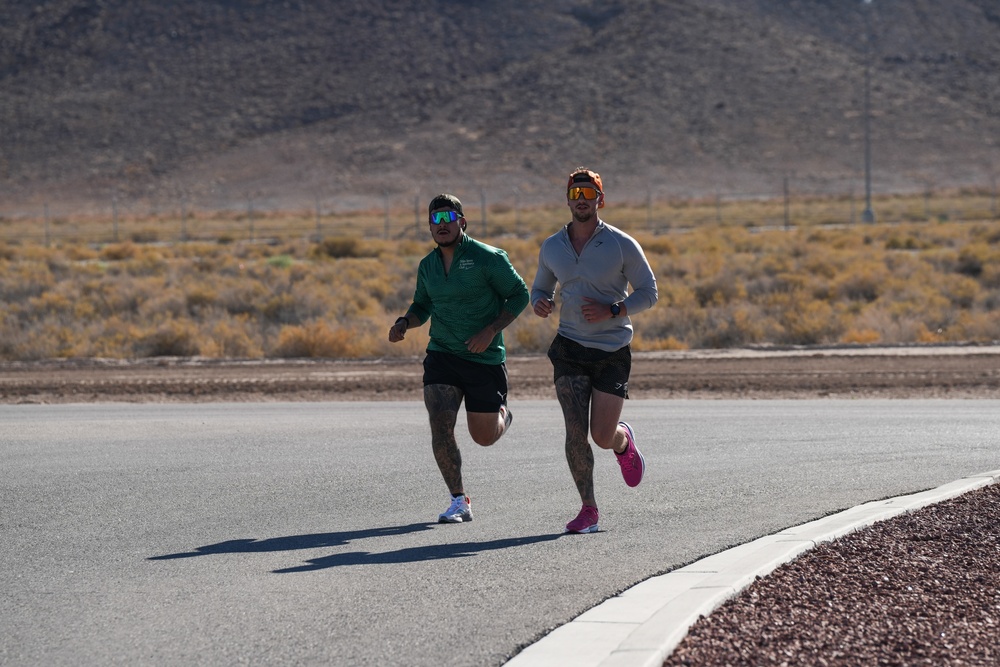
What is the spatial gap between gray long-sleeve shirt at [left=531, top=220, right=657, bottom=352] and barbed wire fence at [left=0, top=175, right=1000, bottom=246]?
41510 millimetres

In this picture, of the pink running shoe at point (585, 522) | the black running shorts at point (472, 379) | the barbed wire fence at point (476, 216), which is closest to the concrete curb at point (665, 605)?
the pink running shoe at point (585, 522)

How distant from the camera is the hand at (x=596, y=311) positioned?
7641mm

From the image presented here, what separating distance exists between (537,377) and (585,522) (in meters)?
10.6

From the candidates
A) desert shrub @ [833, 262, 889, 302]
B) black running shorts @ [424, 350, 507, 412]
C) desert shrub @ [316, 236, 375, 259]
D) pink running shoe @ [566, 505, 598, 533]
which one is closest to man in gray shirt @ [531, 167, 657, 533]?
pink running shoe @ [566, 505, 598, 533]

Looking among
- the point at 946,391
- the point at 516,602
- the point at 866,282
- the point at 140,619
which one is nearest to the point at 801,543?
the point at 516,602

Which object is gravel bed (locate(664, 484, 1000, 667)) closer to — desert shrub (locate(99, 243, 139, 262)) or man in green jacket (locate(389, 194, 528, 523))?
man in green jacket (locate(389, 194, 528, 523))

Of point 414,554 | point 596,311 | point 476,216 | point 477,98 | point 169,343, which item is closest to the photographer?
point 414,554

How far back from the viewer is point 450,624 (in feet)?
19.3

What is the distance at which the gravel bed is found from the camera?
5.07 metres

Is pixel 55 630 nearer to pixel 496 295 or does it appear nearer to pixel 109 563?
pixel 109 563

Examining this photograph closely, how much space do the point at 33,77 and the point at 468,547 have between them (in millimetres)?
98698

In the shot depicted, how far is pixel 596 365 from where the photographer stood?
788 cm

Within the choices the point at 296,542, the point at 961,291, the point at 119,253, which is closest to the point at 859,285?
the point at 961,291

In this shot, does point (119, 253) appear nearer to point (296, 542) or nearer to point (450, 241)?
point (450, 241)
